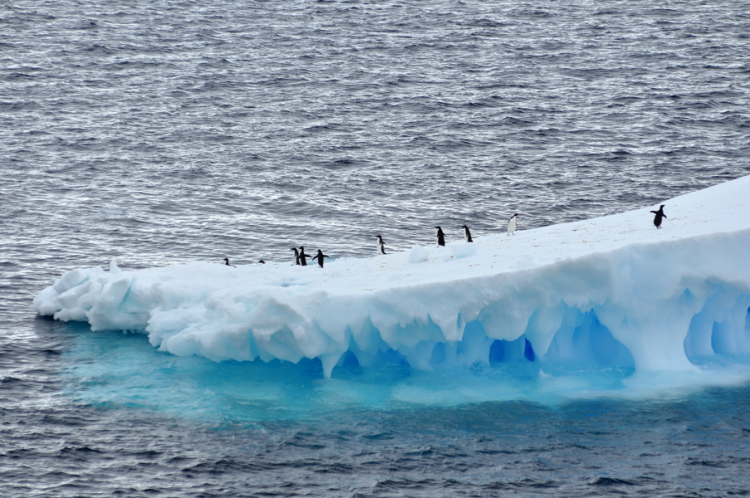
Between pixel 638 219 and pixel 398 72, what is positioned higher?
pixel 398 72

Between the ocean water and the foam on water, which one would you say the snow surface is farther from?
the ocean water

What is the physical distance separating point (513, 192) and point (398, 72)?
22.4 metres

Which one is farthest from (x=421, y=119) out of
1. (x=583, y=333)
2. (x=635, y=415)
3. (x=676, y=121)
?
(x=635, y=415)

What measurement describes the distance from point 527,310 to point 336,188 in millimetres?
20629

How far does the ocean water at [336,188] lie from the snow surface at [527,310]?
2.33 feet

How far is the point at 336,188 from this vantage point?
3744 centimetres

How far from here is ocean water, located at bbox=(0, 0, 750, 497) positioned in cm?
1501

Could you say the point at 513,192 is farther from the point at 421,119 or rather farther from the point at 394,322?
the point at 394,322

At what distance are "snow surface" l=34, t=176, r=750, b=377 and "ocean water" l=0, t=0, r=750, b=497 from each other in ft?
2.33

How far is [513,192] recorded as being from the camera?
36531 millimetres

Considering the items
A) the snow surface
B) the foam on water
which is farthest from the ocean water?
the snow surface

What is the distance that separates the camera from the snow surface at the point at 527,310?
58.7 ft

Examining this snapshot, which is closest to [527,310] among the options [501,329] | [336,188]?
[501,329]

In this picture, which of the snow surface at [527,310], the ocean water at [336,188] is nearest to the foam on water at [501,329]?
the snow surface at [527,310]
